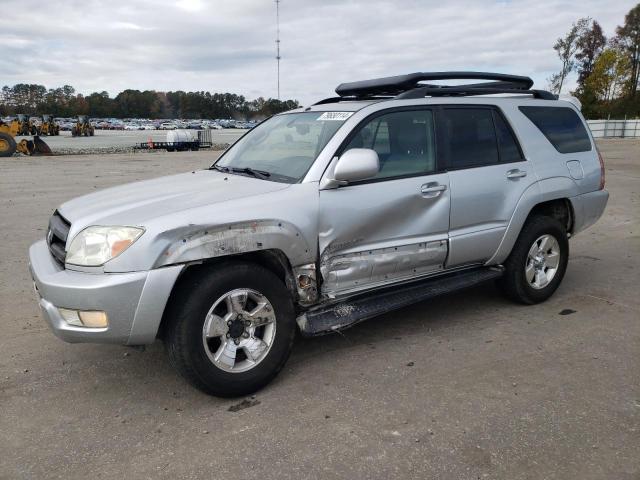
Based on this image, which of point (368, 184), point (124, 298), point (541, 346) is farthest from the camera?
point (541, 346)

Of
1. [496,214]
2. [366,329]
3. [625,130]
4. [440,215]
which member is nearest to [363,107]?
[440,215]

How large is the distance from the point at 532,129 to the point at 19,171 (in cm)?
1673

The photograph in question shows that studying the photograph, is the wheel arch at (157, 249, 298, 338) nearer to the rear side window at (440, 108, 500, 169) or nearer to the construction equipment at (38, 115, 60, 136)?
the rear side window at (440, 108, 500, 169)

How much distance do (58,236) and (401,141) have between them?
2.39 m

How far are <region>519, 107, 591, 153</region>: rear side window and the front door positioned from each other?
1273 mm

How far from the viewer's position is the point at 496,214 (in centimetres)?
445

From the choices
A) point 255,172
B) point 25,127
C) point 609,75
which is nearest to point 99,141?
point 25,127

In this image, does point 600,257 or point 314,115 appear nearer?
point 314,115

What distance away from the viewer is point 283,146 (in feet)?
13.6

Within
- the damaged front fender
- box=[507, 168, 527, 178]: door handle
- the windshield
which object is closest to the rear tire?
box=[507, 168, 527, 178]: door handle

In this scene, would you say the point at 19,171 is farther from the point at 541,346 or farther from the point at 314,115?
the point at 541,346

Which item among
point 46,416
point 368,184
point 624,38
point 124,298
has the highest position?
point 624,38

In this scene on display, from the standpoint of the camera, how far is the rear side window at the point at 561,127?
4.89 m

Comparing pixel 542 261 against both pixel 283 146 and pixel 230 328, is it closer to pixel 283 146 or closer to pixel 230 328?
pixel 283 146
